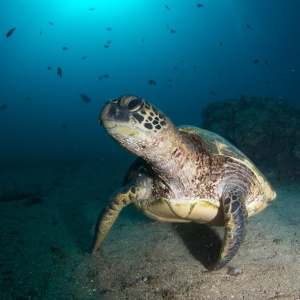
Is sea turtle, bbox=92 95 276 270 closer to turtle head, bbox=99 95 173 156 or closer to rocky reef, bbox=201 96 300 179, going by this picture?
turtle head, bbox=99 95 173 156

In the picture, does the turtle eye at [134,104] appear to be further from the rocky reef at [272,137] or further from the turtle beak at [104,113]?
the rocky reef at [272,137]

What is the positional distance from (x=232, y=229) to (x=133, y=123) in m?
1.69

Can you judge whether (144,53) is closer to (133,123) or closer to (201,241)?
(201,241)

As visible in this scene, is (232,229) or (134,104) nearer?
(134,104)

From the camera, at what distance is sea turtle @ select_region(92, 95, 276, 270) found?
2641 mm

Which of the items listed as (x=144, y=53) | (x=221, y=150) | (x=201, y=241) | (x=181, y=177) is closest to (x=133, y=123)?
(x=181, y=177)

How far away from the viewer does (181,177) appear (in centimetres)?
319

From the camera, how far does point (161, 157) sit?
296 cm

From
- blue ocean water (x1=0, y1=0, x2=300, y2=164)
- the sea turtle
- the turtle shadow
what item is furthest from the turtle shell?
blue ocean water (x1=0, y1=0, x2=300, y2=164)

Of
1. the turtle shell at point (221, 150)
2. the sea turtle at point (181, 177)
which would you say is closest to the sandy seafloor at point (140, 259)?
the sea turtle at point (181, 177)

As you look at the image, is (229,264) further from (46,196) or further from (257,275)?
(46,196)

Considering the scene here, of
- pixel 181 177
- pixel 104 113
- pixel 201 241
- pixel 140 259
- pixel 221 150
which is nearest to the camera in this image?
pixel 104 113

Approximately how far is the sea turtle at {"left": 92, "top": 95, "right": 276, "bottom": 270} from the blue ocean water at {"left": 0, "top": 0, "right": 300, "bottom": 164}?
7105cm

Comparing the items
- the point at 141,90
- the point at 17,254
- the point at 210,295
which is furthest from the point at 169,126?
the point at 141,90
